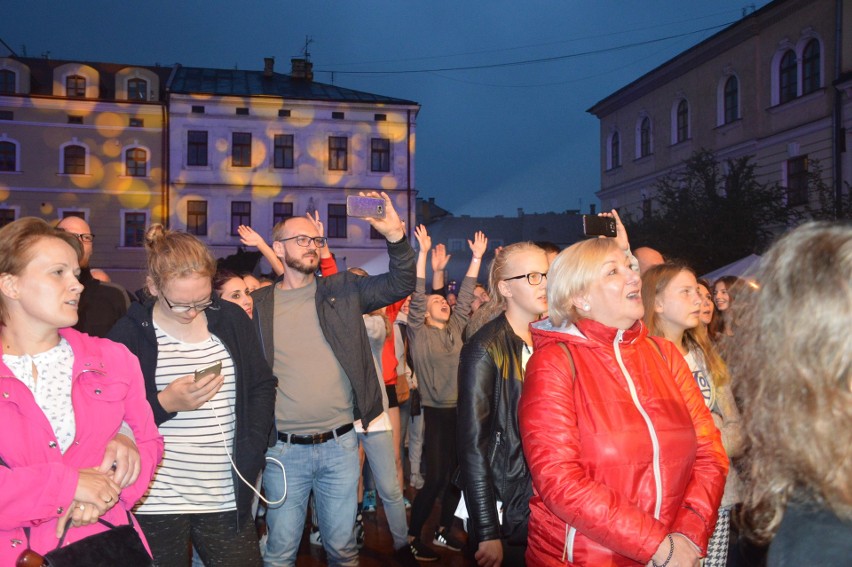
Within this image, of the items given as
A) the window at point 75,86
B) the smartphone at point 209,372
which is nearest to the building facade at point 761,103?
the smartphone at point 209,372

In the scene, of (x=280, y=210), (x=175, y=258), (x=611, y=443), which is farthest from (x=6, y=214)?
(x=611, y=443)

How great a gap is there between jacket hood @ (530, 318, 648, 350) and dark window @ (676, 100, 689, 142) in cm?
2869

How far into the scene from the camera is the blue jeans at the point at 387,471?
217 inches

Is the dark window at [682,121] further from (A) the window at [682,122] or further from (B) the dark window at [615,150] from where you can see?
(B) the dark window at [615,150]

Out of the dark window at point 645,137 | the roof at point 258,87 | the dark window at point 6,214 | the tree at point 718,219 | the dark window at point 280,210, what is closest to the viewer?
the tree at point 718,219

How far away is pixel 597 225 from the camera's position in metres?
3.98

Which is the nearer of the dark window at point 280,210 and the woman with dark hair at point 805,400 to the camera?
the woman with dark hair at point 805,400

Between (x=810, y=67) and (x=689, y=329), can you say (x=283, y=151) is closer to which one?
(x=810, y=67)

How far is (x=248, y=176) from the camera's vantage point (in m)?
36.4

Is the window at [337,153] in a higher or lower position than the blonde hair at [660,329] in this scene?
higher

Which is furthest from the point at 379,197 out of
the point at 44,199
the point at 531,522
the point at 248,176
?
the point at 44,199

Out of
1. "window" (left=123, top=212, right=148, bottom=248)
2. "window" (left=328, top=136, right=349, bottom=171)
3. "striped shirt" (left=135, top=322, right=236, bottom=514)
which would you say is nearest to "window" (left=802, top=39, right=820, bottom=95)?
"window" (left=328, top=136, right=349, bottom=171)

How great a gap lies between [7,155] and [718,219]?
3090 cm

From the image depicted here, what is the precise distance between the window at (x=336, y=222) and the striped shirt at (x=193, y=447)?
3276 centimetres
